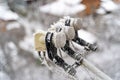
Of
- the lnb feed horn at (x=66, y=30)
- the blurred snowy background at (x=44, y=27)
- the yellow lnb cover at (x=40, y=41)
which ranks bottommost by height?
the blurred snowy background at (x=44, y=27)

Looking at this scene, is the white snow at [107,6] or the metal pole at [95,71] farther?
the white snow at [107,6]

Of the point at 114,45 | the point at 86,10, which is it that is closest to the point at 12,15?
the point at 86,10

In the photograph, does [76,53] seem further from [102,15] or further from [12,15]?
[12,15]

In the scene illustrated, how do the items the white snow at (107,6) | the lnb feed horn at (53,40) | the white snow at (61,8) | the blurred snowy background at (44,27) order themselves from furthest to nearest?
the white snow at (61,8), the white snow at (107,6), the blurred snowy background at (44,27), the lnb feed horn at (53,40)

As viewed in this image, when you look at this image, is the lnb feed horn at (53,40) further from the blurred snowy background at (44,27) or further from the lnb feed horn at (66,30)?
the blurred snowy background at (44,27)

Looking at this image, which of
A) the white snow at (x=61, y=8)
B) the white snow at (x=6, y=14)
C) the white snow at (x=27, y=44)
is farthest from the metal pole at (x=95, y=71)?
the white snow at (x=6, y=14)

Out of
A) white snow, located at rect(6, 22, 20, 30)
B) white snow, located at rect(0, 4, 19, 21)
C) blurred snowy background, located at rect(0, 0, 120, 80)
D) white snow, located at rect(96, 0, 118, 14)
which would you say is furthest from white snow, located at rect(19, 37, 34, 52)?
white snow, located at rect(96, 0, 118, 14)

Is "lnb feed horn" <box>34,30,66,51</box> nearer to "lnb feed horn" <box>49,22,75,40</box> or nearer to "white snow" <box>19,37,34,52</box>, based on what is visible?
"lnb feed horn" <box>49,22,75,40</box>

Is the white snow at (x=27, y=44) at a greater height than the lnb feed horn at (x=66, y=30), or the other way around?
the lnb feed horn at (x=66, y=30)
